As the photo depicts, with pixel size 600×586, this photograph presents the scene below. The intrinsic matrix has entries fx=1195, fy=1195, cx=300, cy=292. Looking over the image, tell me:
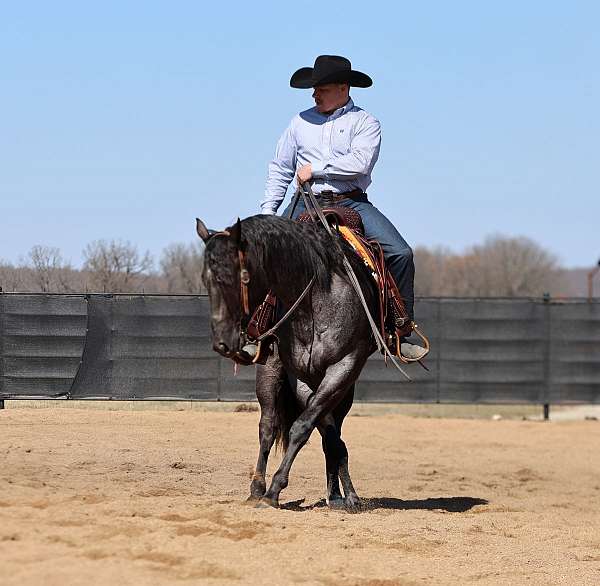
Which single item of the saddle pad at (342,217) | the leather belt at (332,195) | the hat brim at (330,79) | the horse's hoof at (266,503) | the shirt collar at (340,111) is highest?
the hat brim at (330,79)

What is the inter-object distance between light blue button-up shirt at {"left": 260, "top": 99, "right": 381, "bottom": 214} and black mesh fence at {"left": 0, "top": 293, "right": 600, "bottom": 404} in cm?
627

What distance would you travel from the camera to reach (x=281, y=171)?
895 cm

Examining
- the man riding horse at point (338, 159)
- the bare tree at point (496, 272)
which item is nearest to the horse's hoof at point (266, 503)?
the man riding horse at point (338, 159)

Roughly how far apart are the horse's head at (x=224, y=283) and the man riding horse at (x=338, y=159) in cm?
149

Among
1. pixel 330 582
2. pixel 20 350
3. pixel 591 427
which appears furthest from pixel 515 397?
pixel 330 582

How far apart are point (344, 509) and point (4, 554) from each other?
11.2 feet

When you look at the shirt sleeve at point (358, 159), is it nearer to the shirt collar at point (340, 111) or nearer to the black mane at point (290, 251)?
the shirt collar at point (340, 111)

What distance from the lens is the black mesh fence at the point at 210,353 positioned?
1448 centimetres

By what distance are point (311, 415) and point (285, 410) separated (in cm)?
78

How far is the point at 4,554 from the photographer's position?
5312 millimetres

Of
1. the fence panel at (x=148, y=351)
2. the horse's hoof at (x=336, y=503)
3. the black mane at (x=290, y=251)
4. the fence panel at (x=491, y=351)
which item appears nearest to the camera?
the black mane at (x=290, y=251)

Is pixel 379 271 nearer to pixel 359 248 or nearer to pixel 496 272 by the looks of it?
pixel 359 248

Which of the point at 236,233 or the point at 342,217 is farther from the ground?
the point at 342,217

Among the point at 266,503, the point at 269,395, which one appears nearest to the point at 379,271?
the point at 269,395
